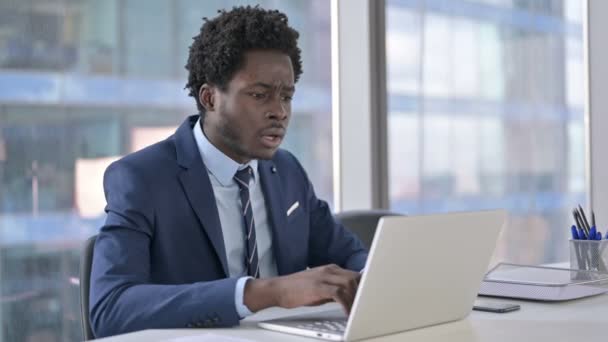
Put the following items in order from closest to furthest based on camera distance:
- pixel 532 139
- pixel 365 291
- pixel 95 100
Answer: pixel 365 291 < pixel 95 100 < pixel 532 139

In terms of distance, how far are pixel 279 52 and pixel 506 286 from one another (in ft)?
2.52

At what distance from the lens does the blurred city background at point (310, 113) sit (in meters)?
2.52

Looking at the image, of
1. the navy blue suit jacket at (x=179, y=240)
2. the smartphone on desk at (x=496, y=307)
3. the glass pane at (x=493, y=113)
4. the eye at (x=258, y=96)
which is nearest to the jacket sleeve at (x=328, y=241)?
the navy blue suit jacket at (x=179, y=240)

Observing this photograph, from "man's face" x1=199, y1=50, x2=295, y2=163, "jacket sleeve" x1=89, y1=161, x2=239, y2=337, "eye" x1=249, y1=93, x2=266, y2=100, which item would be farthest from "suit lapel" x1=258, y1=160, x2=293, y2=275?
"jacket sleeve" x1=89, y1=161, x2=239, y2=337

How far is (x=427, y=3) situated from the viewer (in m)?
3.46

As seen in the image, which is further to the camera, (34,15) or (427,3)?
(427,3)

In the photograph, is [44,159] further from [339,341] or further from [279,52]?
[339,341]

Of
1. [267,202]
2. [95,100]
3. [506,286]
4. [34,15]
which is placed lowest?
[506,286]

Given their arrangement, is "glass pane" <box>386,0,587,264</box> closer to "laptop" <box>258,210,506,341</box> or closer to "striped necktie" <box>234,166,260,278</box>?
"striped necktie" <box>234,166,260,278</box>

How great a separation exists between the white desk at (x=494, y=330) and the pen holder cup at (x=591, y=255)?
14.2 inches

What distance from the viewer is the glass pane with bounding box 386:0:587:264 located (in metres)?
3.43

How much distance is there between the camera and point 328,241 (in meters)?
2.28

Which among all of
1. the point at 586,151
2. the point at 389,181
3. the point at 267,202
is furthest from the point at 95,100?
the point at 586,151

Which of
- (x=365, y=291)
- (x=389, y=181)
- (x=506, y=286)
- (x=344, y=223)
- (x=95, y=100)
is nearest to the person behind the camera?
(x=365, y=291)
